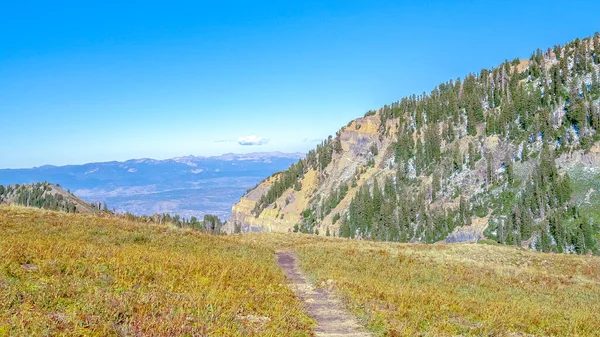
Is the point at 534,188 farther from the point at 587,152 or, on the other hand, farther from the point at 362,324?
the point at 362,324

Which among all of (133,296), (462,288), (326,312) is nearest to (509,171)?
(462,288)

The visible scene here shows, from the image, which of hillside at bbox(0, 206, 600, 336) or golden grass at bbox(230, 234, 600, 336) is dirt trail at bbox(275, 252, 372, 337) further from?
golden grass at bbox(230, 234, 600, 336)

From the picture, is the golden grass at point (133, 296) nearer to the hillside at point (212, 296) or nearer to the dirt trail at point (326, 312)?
the hillside at point (212, 296)

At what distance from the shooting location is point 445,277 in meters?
29.2

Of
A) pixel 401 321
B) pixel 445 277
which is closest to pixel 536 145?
pixel 445 277

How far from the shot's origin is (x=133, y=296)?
11.5 metres

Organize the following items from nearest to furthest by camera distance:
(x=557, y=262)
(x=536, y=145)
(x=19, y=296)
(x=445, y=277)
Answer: (x=19, y=296) < (x=445, y=277) < (x=557, y=262) < (x=536, y=145)

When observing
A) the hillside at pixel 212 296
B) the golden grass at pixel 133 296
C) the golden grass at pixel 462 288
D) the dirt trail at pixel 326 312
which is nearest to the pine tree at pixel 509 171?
the golden grass at pixel 462 288

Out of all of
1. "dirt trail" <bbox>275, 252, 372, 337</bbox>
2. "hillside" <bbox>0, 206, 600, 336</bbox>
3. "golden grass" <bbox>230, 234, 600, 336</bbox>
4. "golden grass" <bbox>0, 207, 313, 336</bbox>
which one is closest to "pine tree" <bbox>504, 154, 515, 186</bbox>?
"golden grass" <bbox>230, 234, 600, 336</bbox>

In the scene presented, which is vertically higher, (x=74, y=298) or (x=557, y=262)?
(x=74, y=298)

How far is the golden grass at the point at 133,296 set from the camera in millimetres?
8805

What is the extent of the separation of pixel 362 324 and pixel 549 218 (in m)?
173

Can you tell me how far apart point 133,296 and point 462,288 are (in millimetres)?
21734

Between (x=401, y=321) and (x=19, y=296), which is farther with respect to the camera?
(x=401, y=321)
